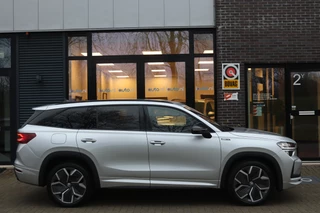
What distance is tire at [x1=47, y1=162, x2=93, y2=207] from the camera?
634cm

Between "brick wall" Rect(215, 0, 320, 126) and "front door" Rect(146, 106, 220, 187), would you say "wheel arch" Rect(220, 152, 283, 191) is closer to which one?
"front door" Rect(146, 106, 220, 187)

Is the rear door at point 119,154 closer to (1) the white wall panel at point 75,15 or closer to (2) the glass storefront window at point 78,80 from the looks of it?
(2) the glass storefront window at point 78,80

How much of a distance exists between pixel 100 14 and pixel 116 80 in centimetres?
181

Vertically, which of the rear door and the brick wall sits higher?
the brick wall

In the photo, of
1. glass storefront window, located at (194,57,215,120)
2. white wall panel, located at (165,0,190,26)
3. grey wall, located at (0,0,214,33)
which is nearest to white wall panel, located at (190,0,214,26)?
grey wall, located at (0,0,214,33)

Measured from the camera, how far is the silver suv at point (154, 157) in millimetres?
6207

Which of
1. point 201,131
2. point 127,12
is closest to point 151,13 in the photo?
point 127,12

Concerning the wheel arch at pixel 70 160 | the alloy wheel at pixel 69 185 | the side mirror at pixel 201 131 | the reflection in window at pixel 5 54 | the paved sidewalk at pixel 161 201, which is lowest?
the paved sidewalk at pixel 161 201

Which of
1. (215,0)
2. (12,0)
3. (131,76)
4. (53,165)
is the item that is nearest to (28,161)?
(53,165)

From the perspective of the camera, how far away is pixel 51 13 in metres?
10.2

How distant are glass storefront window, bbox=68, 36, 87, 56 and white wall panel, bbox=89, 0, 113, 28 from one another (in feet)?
1.88

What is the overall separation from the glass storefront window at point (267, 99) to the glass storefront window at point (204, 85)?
1002mm

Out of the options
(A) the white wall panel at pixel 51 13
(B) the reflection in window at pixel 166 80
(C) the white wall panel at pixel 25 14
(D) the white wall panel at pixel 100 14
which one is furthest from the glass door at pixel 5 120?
(B) the reflection in window at pixel 166 80

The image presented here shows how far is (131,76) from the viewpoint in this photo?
1034 centimetres
